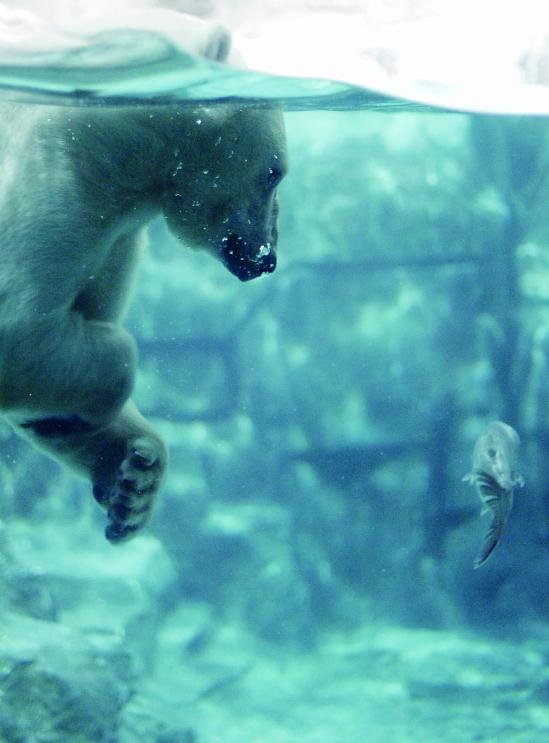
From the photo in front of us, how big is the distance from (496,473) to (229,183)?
2.43 metres

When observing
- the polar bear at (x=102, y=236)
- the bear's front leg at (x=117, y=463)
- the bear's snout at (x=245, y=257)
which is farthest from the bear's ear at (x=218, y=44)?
the bear's front leg at (x=117, y=463)

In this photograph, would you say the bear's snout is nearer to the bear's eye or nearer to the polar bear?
the polar bear

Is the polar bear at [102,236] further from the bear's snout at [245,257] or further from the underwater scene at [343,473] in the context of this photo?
the underwater scene at [343,473]

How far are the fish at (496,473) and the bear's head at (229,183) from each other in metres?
2.13

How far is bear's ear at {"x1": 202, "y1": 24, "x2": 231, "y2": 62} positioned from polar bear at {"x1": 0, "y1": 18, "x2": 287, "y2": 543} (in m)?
0.29

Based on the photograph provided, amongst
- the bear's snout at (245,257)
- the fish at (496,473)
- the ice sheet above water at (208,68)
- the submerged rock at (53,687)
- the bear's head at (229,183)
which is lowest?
the submerged rock at (53,687)

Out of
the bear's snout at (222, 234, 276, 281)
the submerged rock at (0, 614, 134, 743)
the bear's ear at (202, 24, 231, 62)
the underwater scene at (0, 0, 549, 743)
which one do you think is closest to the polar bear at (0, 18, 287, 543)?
the bear's snout at (222, 234, 276, 281)

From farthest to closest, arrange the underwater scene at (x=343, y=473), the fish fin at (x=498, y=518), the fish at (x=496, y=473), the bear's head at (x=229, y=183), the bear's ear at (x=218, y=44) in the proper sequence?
1. the underwater scene at (x=343, y=473)
2. the fish at (x=496, y=473)
3. the fish fin at (x=498, y=518)
4. the bear's ear at (x=218, y=44)
5. the bear's head at (x=229, y=183)

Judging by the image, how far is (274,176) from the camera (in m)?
2.90

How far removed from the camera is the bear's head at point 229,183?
2.76 m

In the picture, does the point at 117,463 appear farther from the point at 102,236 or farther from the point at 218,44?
the point at 218,44

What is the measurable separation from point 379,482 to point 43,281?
27.3 feet

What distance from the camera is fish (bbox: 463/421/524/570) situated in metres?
4.38

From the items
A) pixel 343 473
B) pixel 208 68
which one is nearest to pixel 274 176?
pixel 208 68
